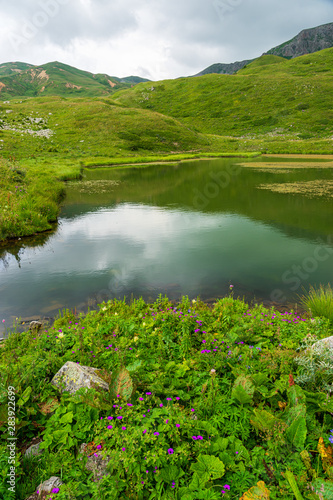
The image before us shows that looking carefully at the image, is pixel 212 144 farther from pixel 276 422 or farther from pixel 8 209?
pixel 276 422

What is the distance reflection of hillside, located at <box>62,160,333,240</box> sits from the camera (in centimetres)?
1977

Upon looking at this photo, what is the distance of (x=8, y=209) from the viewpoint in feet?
57.3

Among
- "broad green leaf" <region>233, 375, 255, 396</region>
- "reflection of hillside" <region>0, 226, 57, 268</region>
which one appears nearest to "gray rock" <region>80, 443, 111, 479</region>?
"broad green leaf" <region>233, 375, 255, 396</region>

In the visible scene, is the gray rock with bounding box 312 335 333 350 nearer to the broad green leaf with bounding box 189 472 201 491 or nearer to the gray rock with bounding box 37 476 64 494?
the broad green leaf with bounding box 189 472 201 491

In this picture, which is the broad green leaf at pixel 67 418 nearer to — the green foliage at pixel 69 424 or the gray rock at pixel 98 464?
the green foliage at pixel 69 424

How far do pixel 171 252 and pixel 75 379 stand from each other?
10987mm

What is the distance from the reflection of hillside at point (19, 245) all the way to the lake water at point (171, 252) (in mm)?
56

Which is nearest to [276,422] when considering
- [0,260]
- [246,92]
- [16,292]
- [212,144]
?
[16,292]

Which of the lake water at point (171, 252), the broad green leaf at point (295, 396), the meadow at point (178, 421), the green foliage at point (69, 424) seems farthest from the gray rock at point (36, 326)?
the broad green leaf at point (295, 396)

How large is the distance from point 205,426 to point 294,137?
106 meters

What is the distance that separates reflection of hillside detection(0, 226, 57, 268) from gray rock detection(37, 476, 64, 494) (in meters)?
12.5

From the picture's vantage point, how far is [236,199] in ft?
89.5

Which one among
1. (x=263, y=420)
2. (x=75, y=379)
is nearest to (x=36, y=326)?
(x=75, y=379)

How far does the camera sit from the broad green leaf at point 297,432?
131 inches
